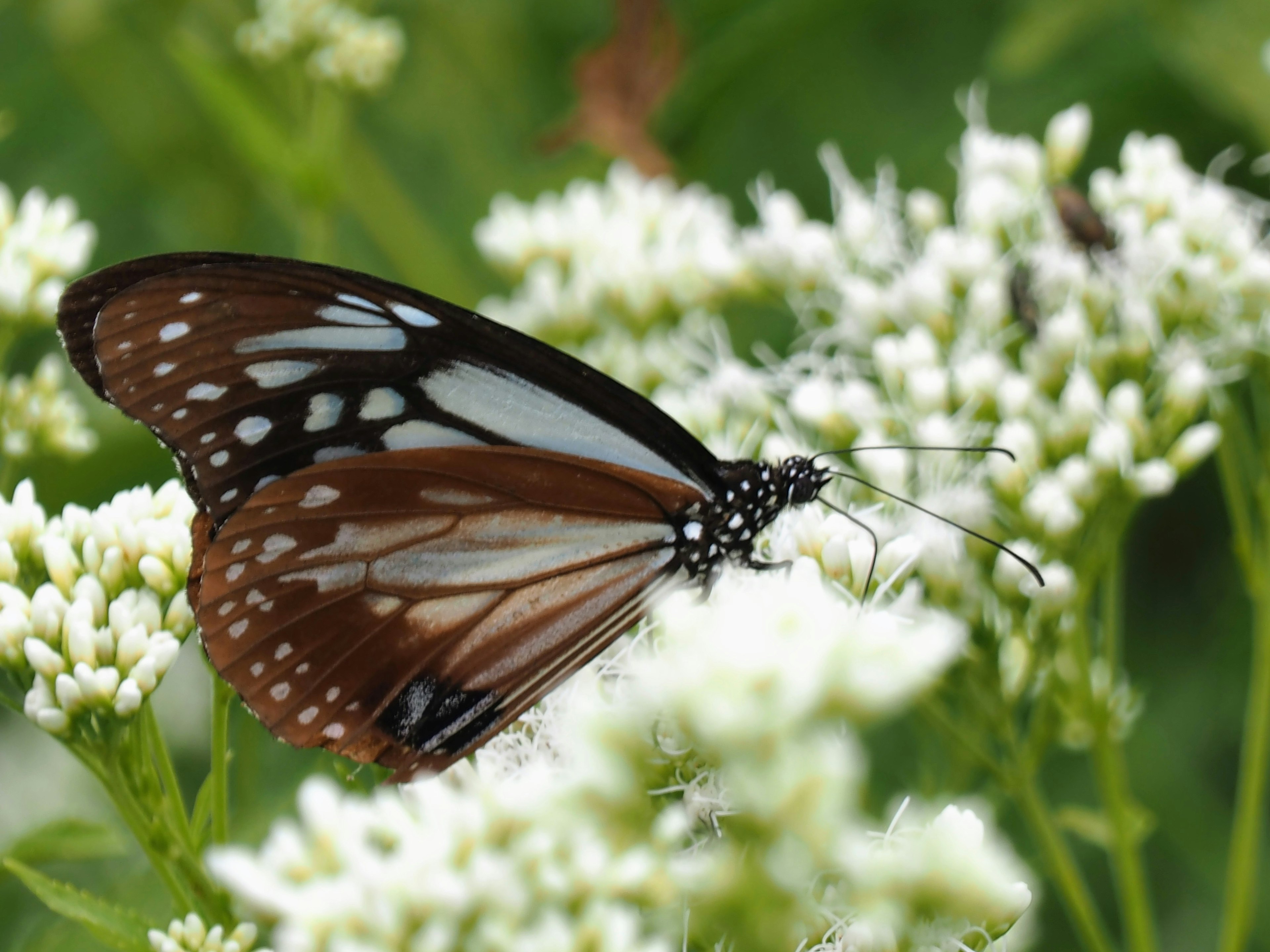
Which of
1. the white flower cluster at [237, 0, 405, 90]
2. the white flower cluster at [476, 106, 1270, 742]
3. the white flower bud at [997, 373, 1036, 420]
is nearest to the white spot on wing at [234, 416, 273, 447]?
the white flower cluster at [476, 106, 1270, 742]

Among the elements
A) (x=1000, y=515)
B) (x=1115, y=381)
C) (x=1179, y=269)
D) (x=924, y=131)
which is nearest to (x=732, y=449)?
(x=1000, y=515)

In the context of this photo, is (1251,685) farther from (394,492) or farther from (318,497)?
(318,497)

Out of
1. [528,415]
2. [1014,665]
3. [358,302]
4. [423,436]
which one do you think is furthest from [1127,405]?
[358,302]

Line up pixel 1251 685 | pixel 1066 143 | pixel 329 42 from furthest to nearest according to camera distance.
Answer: pixel 329 42
pixel 1066 143
pixel 1251 685

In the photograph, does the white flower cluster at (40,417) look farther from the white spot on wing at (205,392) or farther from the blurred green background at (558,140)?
the white spot on wing at (205,392)

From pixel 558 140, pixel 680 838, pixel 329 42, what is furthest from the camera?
pixel 558 140
